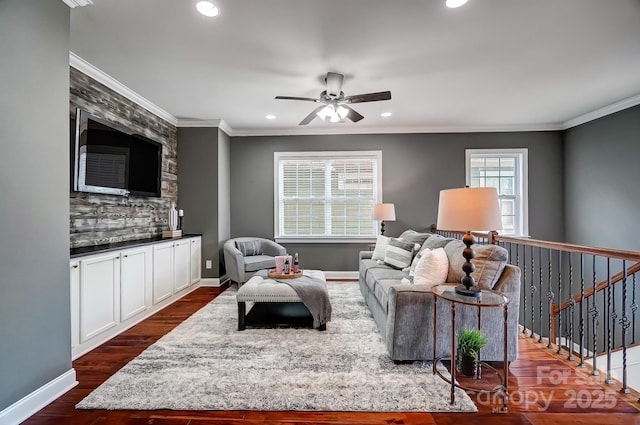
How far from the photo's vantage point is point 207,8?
2146mm

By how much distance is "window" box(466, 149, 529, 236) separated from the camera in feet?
17.1

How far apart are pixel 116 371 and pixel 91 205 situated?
1.76 m

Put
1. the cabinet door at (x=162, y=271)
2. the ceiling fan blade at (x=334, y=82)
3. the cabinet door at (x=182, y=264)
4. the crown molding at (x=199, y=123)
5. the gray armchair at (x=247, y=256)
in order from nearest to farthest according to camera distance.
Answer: the ceiling fan blade at (x=334, y=82) → the cabinet door at (x=162, y=271) → the cabinet door at (x=182, y=264) → the gray armchair at (x=247, y=256) → the crown molding at (x=199, y=123)

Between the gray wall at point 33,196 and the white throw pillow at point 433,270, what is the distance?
269 centimetres

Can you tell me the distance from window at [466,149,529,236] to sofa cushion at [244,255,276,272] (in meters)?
3.71

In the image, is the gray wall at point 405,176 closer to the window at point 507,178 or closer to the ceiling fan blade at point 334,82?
the window at point 507,178

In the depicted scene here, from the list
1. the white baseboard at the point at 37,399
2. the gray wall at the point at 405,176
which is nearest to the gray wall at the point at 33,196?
the white baseboard at the point at 37,399

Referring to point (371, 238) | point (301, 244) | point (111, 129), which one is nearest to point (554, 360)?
point (371, 238)

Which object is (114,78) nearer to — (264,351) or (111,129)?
(111,129)

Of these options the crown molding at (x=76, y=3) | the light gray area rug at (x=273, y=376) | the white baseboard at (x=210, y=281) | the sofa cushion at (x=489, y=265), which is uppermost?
the crown molding at (x=76, y=3)

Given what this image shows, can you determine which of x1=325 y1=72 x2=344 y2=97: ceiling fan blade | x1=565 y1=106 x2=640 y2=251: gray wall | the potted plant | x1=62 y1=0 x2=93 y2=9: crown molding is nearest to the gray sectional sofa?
the potted plant

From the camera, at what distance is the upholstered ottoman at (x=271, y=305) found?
2.89 m

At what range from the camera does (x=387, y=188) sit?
535 centimetres

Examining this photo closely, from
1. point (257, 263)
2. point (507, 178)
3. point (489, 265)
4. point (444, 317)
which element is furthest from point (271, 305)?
point (507, 178)
